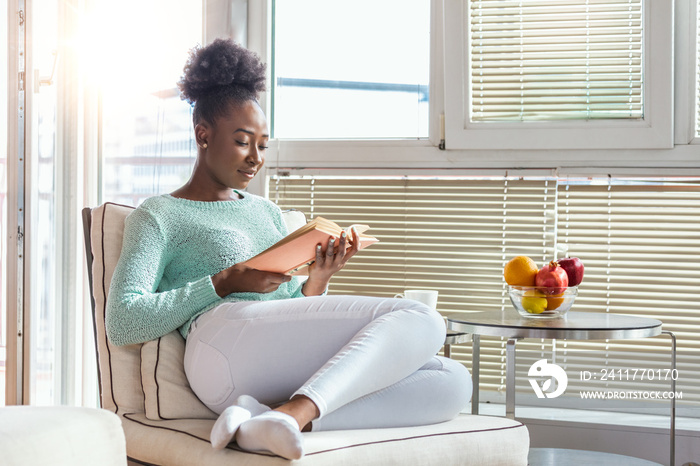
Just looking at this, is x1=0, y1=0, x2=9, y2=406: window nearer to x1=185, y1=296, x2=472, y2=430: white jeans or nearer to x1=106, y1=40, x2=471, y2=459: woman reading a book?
x1=106, y1=40, x2=471, y2=459: woman reading a book

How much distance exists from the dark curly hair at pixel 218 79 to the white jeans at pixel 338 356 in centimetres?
65

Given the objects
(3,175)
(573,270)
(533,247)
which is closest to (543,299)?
(573,270)

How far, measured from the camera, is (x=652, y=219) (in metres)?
2.57

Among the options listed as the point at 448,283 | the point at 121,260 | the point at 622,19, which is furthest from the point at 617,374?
the point at 121,260

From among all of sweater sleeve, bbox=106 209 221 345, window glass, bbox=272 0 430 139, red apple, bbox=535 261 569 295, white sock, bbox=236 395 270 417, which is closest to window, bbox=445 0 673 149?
window glass, bbox=272 0 430 139

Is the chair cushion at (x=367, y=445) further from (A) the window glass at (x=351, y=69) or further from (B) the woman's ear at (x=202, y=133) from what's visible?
(A) the window glass at (x=351, y=69)

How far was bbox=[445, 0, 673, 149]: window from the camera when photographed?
2562 millimetres

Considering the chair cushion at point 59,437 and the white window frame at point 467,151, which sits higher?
the white window frame at point 467,151

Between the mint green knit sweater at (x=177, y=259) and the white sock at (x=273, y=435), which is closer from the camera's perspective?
the white sock at (x=273, y=435)

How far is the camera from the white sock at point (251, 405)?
4.71 ft

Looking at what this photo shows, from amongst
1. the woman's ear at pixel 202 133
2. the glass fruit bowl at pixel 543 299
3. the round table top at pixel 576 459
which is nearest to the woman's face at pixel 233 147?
the woman's ear at pixel 202 133

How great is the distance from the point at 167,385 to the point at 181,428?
165 millimetres

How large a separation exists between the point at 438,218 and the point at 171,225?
1.20m

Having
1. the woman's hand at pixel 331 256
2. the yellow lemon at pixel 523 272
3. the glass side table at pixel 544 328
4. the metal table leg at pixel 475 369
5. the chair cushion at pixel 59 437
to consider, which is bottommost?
the metal table leg at pixel 475 369
